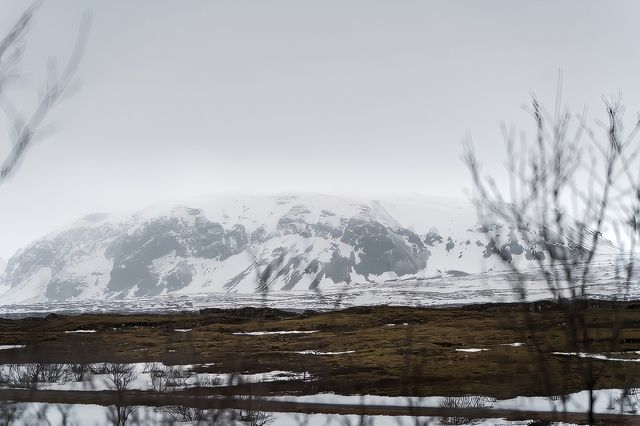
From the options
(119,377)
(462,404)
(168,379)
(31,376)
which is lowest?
(462,404)

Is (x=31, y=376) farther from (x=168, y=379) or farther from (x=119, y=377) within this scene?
(x=119, y=377)

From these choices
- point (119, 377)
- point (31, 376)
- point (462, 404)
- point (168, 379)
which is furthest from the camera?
point (31, 376)

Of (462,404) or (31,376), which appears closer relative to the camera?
(462,404)

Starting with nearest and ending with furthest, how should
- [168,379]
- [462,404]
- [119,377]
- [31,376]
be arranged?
[119,377] < [168,379] < [462,404] < [31,376]

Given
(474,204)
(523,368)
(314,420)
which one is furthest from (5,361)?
(474,204)

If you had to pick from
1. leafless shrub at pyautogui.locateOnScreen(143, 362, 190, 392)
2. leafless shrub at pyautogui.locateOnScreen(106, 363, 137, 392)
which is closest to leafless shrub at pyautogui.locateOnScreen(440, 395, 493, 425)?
leafless shrub at pyautogui.locateOnScreen(143, 362, 190, 392)

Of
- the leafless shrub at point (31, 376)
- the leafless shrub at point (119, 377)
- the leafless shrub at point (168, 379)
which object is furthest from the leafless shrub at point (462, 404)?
the leafless shrub at point (31, 376)

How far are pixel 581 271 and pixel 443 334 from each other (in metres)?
55.5

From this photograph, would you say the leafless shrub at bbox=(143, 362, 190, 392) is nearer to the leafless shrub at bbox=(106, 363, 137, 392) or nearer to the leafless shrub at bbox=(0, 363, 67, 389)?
the leafless shrub at bbox=(106, 363, 137, 392)

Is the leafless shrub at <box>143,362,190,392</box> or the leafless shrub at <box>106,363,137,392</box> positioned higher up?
the leafless shrub at <box>106,363,137,392</box>

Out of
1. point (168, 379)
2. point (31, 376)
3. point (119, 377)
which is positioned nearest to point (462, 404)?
point (168, 379)

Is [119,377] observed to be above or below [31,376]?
above

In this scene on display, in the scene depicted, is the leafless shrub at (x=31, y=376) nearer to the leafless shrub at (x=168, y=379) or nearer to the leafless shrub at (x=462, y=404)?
the leafless shrub at (x=168, y=379)

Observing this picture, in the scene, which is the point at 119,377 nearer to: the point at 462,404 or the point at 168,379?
the point at 168,379
